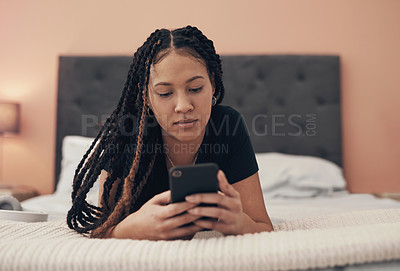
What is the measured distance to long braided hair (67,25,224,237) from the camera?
3.02ft

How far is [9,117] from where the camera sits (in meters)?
2.38

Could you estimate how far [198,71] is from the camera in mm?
921

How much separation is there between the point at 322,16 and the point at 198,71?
1.85 metres

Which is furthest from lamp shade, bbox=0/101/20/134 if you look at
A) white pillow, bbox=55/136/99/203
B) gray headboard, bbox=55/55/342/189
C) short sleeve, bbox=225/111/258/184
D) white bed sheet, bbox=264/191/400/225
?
short sleeve, bbox=225/111/258/184

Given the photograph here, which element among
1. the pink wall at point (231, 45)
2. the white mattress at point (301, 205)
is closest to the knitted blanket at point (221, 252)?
the white mattress at point (301, 205)

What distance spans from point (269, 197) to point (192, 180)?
133cm

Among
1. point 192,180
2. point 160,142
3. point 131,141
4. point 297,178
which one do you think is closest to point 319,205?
point 297,178

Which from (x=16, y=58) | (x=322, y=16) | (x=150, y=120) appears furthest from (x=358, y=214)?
(x=16, y=58)

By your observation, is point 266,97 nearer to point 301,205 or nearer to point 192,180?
point 301,205

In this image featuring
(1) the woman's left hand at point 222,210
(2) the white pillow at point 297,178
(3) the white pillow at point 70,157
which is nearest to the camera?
(1) the woman's left hand at point 222,210

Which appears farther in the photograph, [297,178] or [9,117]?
[9,117]

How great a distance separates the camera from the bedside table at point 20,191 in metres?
2.13

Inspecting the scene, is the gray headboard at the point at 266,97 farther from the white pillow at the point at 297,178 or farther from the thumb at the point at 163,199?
the thumb at the point at 163,199

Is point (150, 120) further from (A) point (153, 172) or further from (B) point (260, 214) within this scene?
(B) point (260, 214)
